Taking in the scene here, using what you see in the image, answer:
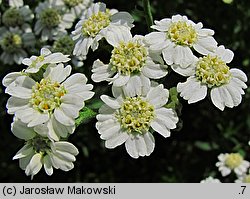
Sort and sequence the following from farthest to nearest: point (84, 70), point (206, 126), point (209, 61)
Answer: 1. point (206, 126)
2. point (84, 70)
3. point (209, 61)

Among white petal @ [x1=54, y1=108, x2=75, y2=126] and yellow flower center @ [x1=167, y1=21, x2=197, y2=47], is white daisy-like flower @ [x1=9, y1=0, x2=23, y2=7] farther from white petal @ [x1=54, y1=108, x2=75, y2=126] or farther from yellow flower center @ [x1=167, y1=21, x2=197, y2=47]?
white petal @ [x1=54, y1=108, x2=75, y2=126]

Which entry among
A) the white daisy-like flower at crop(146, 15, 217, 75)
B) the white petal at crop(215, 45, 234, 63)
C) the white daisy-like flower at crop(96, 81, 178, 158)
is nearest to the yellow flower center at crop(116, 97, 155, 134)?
the white daisy-like flower at crop(96, 81, 178, 158)

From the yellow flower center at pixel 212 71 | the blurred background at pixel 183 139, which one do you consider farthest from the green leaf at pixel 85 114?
the blurred background at pixel 183 139

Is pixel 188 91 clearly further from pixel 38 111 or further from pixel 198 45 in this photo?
pixel 38 111

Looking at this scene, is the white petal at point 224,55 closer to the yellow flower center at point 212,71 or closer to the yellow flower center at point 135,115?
the yellow flower center at point 212,71

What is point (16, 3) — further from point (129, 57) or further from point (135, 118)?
point (135, 118)

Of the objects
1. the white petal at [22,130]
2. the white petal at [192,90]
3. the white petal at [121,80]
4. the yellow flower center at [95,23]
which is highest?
the white petal at [121,80]

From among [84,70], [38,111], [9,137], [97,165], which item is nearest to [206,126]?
[97,165]
